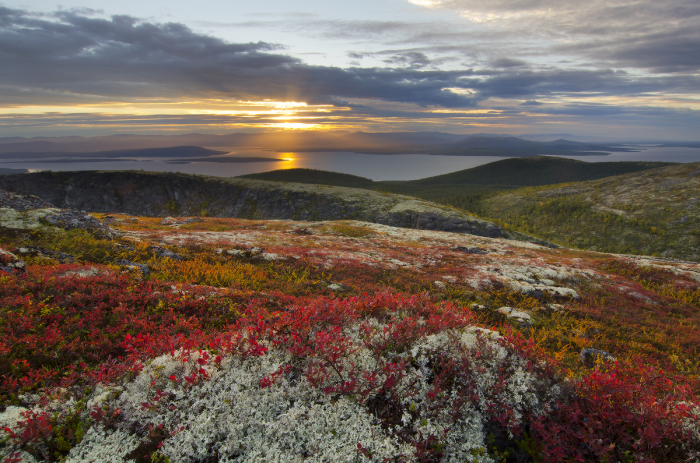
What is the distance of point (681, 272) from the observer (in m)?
26.2

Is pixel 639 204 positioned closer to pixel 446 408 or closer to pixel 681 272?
pixel 681 272

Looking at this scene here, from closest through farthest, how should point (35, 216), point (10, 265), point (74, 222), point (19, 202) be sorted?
point (10, 265)
point (35, 216)
point (74, 222)
point (19, 202)

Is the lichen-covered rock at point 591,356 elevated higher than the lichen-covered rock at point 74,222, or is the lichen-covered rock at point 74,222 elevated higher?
the lichen-covered rock at point 74,222

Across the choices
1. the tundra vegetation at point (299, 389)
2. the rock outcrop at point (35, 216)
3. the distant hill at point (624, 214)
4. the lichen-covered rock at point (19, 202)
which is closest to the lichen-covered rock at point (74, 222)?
the rock outcrop at point (35, 216)

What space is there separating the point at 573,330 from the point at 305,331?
39.6 ft

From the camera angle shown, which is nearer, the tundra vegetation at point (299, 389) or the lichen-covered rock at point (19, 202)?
the tundra vegetation at point (299, 389)

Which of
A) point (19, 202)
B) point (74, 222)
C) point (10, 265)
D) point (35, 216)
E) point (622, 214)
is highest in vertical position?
point (19, 202)

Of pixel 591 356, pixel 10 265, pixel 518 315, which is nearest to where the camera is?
pixel 591 356

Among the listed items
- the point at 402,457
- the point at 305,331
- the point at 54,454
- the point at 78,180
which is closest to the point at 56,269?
the point at 54,454

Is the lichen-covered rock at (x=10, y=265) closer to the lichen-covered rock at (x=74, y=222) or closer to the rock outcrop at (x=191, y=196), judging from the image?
the lichen-covered rock at (x=74, y=222)

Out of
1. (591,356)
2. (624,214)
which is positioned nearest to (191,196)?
(591,356)

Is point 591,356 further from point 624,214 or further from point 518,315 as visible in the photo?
point 624,214

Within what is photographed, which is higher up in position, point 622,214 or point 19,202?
point 19,202

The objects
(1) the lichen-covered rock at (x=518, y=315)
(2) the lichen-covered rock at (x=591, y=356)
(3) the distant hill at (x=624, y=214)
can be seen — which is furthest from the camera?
(3) the distant hill at (x=624, y=214)
